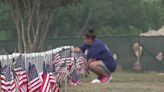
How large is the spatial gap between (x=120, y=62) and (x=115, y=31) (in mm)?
37383

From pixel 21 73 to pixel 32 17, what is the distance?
65.6ft

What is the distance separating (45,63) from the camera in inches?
420

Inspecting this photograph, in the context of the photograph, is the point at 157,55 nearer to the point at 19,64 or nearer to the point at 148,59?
the point at 148,59

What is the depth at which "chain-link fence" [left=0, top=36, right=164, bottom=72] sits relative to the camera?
29000 mm

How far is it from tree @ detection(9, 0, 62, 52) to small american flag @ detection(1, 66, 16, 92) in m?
18.8

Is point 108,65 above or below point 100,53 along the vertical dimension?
below

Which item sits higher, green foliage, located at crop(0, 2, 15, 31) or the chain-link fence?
green foliage, located at crop(0, 2, 15, 31)

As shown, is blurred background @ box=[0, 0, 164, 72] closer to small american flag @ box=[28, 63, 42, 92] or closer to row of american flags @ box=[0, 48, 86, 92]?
row of american flags @ box=[0, 48, 86, 92]

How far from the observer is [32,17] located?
1160 inches

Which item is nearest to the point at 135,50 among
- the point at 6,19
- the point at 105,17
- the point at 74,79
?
the point at 74,79

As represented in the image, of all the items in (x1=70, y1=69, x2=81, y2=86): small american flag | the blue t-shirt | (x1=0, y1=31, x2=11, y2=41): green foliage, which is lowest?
(x1=70, y1=69, x2=81, y2=86): small american flag

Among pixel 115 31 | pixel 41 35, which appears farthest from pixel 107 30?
pixel 41 35

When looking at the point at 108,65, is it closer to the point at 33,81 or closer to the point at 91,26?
the point at 33,81

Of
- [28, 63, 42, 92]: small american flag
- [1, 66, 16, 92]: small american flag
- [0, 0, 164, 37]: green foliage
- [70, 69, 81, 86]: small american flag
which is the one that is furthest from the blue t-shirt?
[0, 0, 164, 37]: green foliage
